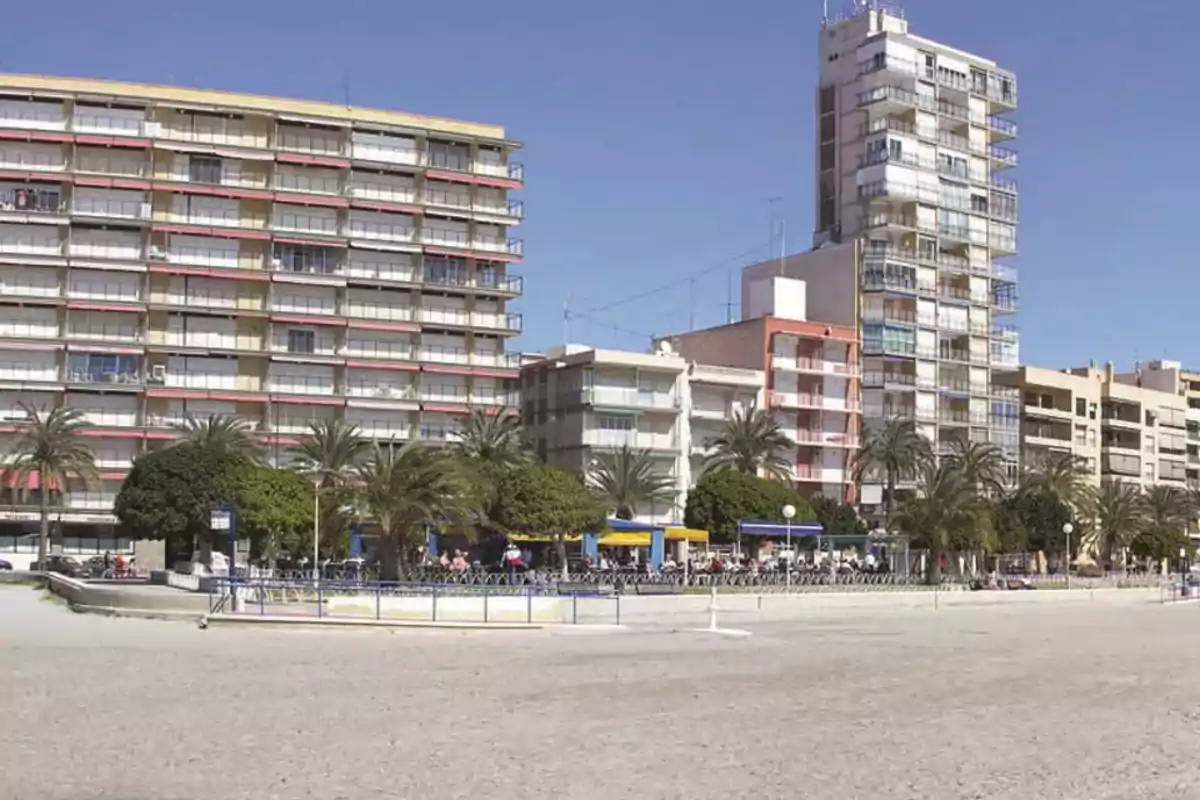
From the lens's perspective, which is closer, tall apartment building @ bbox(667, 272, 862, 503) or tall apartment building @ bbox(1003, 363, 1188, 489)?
tall apartment building @ bbox(667, 272, 862, 503)

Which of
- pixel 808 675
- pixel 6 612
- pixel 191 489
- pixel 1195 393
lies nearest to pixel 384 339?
pixel 191 489

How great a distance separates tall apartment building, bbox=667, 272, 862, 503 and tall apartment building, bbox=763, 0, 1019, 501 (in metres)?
2.25

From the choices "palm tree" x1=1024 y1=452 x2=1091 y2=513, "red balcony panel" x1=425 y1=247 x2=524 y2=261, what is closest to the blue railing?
"red balcony panel" x1=425 y1=247 x2=524 y2=261

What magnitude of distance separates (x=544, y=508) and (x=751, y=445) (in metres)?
31.2

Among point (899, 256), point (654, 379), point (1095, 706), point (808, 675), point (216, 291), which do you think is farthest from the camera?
point (899, 256)

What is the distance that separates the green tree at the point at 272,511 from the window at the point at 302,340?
29.1 metres

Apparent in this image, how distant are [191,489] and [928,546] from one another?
29447 millimetres

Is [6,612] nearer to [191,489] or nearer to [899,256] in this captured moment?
[191,489]

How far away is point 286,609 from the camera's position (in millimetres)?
33312

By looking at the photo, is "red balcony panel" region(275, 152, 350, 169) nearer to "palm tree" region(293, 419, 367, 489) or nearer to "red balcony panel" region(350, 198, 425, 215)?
"red balcony panel" region(350, 198, 425, 215)

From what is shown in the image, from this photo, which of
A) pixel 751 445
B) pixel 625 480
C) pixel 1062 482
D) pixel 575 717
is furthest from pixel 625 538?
pixel 575 717

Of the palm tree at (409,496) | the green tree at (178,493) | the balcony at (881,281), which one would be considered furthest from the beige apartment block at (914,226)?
the palm tree at (409,496)

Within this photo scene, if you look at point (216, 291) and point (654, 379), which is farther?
point (654, 379)

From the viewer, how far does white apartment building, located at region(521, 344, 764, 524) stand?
3482 inches
